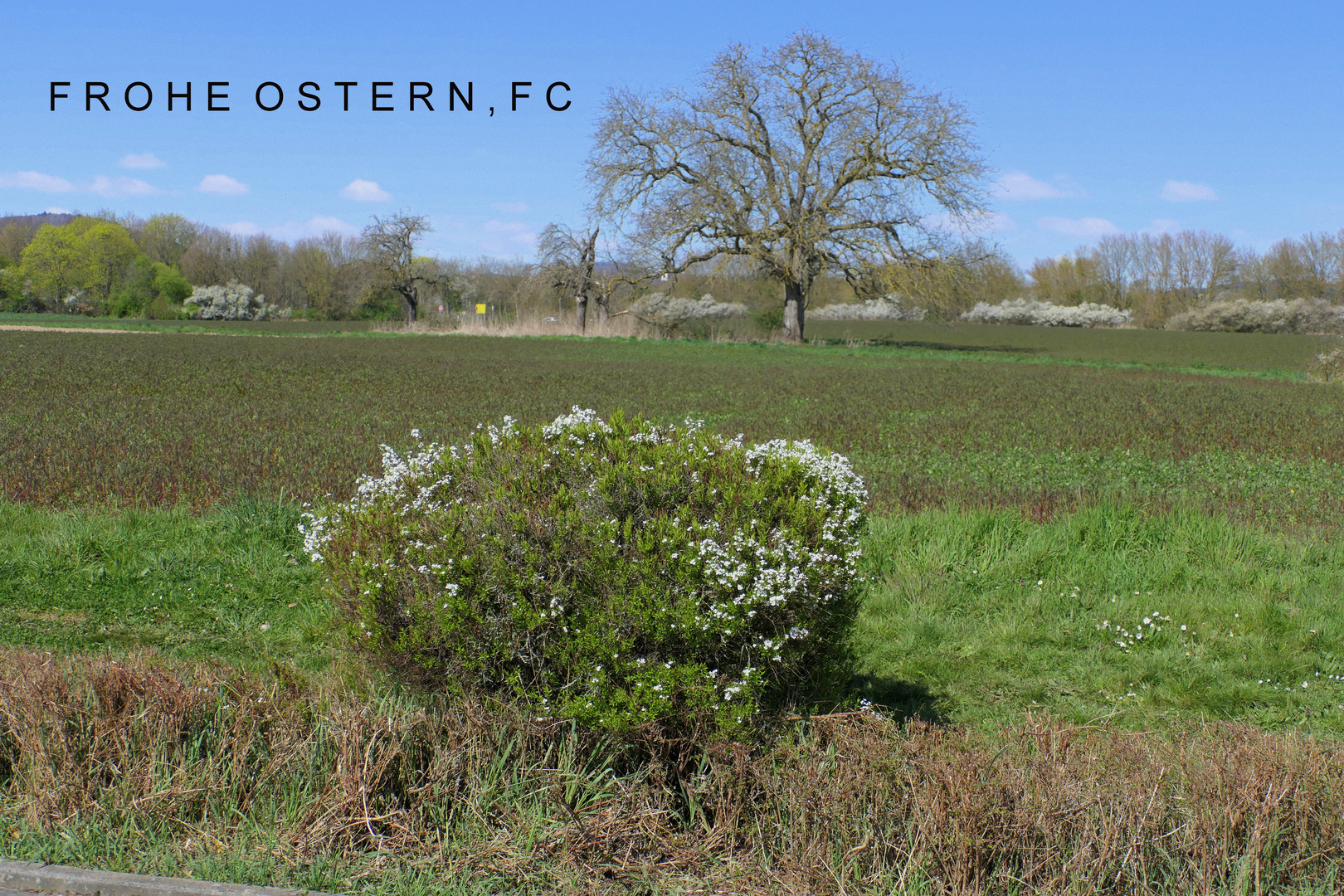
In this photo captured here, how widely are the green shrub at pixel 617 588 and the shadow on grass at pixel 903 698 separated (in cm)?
124

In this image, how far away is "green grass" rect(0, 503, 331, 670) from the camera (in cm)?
551

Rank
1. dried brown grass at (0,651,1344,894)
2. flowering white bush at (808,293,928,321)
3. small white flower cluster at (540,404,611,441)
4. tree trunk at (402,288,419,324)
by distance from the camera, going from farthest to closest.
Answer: flowering white bush at (808,293,928,321) → tree trunk at (402,288,419,324) → small white flower cluster at (540,404,611,441) → dried brown grass at (0,651,1344,894)

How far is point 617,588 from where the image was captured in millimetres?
3346

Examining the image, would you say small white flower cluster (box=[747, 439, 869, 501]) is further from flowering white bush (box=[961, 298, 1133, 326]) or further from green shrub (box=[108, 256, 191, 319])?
green shrub (box=[108, 256, 191, 319])

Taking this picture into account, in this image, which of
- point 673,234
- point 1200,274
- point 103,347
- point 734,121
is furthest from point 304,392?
point 1200,274

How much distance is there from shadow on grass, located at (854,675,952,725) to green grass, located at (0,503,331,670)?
116 inches

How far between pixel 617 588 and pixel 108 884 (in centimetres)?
181

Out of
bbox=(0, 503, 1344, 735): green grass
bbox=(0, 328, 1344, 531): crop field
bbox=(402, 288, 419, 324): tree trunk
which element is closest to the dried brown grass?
bbox=(0, 503, 1344, 735): green grass

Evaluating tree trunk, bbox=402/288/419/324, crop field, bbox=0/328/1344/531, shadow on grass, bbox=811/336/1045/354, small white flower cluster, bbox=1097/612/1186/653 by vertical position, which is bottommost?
small white flower cluster, bbox=1097/612/1186/653

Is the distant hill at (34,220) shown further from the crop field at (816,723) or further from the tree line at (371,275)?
the crop field at (816,723)

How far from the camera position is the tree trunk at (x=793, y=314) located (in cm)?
4706

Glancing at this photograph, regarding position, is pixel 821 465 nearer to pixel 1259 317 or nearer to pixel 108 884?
pixel 108 884

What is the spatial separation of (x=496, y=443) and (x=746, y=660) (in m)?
1.45

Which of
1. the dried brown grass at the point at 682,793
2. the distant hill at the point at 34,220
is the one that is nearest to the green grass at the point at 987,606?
the dried brown grass at the point at 682,793
